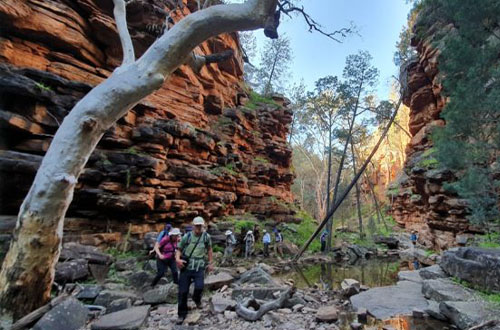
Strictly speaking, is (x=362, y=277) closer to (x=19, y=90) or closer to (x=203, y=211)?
(x=203, y=211)

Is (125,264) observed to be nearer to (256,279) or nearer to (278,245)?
(256,279)

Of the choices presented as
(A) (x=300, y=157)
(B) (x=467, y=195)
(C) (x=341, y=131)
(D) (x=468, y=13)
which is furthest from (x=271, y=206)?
(A) (x=300, y=157)

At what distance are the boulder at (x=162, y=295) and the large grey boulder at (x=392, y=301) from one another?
3.78 m

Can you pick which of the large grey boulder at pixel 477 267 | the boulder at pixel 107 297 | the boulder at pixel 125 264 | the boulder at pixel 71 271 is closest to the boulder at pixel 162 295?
the boulder at pixel 107 297

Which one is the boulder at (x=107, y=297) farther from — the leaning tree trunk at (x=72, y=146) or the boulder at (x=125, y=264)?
the boulder at (x=125, y=264)

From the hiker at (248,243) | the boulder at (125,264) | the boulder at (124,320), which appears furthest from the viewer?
the hiker at (248,243)

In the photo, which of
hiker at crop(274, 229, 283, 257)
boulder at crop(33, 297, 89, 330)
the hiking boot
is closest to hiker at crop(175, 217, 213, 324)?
the hiking boot

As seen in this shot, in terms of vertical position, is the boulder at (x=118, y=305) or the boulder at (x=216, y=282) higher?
the boulder at (x=118, y=305)

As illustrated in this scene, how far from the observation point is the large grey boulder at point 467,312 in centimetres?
377

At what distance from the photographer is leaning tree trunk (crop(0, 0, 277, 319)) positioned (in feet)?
12.2

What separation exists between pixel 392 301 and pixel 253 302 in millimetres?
2999

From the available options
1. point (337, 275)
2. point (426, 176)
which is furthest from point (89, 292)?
point (426, 176)

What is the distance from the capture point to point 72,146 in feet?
13.3

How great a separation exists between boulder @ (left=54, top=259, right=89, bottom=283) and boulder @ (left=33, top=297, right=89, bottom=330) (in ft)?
5.73
